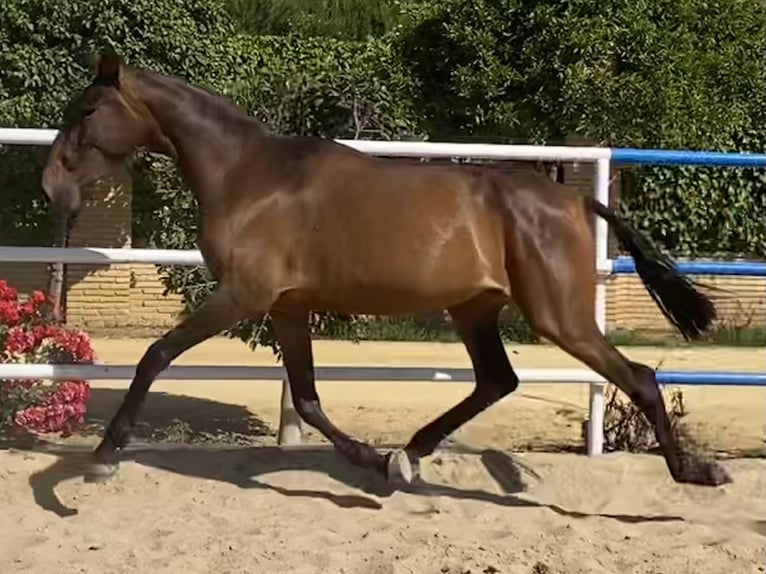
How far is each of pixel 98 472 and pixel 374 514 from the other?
1.15 meters

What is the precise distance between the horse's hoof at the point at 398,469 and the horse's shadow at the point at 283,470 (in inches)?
1.2

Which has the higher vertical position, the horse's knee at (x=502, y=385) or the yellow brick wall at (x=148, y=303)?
the horse's knee at (x=502, y=385)

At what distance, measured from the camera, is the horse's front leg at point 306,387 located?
5191mm

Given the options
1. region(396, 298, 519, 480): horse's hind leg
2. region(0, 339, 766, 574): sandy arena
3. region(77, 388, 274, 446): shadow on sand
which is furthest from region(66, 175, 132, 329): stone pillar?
region(396, 298, 519, 480): horse's hind leg

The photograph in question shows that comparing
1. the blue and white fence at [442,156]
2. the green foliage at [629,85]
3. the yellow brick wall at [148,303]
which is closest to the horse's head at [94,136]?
the blue and white fence at [442,156]

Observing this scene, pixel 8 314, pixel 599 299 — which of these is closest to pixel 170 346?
pixel 8 314

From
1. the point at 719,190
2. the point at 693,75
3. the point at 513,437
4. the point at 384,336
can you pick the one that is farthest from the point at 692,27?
the point at 513,437

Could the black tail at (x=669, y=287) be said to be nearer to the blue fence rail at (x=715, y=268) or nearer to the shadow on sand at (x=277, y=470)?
the blue fence rail at (x=715, y=268)

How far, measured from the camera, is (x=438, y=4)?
12883 mm

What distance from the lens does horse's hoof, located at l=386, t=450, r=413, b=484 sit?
5180 millimetres

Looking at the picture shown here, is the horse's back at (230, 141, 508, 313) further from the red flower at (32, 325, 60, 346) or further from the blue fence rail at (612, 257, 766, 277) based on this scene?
the red flower at (32, 325, 60, 346)

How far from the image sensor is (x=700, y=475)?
499cm

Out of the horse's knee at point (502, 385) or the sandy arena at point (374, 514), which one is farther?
the horse's knee at point (502, 385)

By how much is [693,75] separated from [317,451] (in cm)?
758
